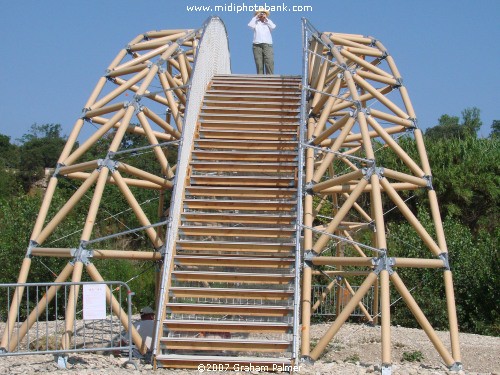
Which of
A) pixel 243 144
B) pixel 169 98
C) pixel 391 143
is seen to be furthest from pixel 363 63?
pixel 169 98

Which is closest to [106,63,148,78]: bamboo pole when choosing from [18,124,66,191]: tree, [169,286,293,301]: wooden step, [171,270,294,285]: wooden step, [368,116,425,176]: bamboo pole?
[368,116,425,176]: bamboo pole

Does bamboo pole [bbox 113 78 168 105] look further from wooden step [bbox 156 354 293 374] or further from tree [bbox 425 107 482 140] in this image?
tree [bbox 425 107 482 140]

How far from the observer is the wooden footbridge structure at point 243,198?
11305 mm

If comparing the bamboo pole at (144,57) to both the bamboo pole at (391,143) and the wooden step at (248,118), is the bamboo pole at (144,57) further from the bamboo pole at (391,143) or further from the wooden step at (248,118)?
the bamboo pole at (391,143)


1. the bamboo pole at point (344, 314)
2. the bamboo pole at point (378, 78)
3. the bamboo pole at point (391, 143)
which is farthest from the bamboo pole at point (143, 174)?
the bamboo pole at point (378, 78)

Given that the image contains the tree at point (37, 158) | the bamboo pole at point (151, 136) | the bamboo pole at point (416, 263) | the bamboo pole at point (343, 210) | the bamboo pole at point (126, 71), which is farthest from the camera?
the tree at point (37, 158)

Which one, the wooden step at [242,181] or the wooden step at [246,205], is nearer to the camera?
the wooden step at [246,205]

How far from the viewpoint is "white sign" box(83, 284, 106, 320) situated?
10.7 meters

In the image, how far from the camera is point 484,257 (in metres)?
21.0

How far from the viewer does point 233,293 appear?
38.3 ft

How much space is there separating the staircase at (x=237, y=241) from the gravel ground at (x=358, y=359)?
617 mm

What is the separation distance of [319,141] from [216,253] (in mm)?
2579

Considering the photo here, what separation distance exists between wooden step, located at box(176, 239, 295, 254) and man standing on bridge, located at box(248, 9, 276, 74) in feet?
25.3

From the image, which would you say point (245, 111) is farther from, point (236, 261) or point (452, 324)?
point (452, 324)
